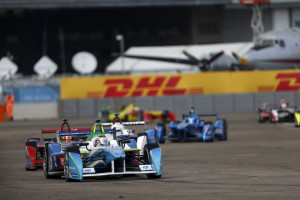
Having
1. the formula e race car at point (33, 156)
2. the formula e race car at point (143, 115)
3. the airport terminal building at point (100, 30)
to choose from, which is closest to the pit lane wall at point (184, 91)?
the formula e race car at point (143, 115)

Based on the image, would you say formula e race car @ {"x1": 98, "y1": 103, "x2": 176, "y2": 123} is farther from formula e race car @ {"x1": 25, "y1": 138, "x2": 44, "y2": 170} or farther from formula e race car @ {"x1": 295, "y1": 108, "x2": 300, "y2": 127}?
formula e race car @ {"x1": 25, "y1": 138, "x2": 44, "y2": 170}

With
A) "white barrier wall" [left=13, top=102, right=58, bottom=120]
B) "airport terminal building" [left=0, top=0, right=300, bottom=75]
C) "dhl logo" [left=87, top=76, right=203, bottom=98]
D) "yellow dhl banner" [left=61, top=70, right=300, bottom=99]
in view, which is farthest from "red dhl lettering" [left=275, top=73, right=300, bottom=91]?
"airport terminal building" [left=0, top=0, right=300, bottom=75]

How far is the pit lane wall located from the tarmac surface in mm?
23126

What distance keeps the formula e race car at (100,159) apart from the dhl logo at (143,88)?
36284mm

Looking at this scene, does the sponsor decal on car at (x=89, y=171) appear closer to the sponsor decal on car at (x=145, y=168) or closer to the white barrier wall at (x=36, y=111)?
the sponsor decal on car at (x=145, y=168)

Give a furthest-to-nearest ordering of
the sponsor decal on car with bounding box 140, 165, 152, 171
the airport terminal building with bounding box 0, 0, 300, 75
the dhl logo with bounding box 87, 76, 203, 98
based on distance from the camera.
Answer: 1. the airport terminal building with bounding box 0, 0, 300, 75
2. the dhl logo with bounding box 87, 76, 203, 98
3. the sponsor decal on car with bounding box 140, 165, 152, 171

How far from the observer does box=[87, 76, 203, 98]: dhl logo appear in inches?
2163

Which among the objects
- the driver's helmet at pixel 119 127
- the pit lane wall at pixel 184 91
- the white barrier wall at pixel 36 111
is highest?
the pit lane wall at pixel 184 91

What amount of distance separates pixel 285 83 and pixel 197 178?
38.2 meters

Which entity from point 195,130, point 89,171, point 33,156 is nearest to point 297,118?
point 195,130

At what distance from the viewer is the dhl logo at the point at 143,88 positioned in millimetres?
54938

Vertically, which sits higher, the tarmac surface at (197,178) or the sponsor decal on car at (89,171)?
the sponsor decal on car at (89,171)

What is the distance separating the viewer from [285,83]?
5397 centimetres

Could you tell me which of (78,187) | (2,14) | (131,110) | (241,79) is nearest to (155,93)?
(241,79)
